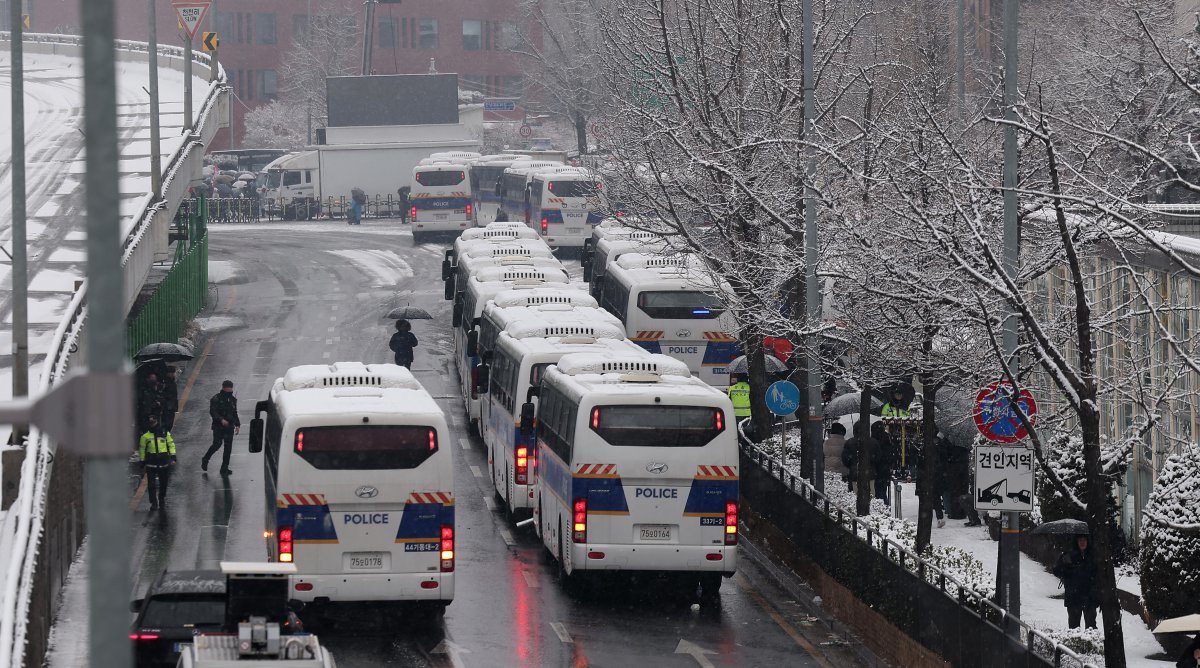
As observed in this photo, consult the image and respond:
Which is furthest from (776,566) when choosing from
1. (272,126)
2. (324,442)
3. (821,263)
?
(272,126)

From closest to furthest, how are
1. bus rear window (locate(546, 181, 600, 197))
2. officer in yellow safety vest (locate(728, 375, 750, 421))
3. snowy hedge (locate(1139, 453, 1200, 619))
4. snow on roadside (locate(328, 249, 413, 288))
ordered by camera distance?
snowy hedge (locate(1139, 453, 1200, 619)) < officer in yellow safety vest (locate(728, 375, 750, 421)) < snow on roadside (locate(328, 249, 413, 288)) < bus rear window (locate(546, 181, 600, 197))

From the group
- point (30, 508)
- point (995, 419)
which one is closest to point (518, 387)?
point (30, 508)

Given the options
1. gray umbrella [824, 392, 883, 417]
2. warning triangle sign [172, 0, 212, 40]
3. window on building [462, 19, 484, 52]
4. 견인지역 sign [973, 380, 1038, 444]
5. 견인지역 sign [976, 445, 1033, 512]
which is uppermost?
window on building [462, 19, 484, 52]

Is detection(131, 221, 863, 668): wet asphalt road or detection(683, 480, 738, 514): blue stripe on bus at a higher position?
detection(683, 480, 738, 514): blue stripe on bus

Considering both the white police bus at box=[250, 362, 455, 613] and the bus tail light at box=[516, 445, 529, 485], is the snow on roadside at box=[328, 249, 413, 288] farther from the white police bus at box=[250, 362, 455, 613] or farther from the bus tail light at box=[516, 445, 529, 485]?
the white police bus at box=[250, 362, 455, 613]

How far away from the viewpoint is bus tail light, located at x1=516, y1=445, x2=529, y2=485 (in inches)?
1031

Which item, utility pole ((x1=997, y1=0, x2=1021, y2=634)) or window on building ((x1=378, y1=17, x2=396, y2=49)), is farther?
window on building ((x1=378, y1=17, x2=396, y2=49))

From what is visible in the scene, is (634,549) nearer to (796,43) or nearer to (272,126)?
(796,43)

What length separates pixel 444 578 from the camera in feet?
65.8

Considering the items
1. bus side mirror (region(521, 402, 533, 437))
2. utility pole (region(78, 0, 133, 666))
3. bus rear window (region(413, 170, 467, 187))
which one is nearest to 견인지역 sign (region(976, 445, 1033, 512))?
bus side mirror (region(521, 402, 533, 437))

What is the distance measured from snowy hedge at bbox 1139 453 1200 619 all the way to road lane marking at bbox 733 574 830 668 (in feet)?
11.8

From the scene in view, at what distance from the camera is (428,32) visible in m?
124

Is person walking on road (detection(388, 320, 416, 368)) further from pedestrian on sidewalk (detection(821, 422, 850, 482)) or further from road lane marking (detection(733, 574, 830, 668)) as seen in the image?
road lane marking (detection(733, 574, 830, 668))

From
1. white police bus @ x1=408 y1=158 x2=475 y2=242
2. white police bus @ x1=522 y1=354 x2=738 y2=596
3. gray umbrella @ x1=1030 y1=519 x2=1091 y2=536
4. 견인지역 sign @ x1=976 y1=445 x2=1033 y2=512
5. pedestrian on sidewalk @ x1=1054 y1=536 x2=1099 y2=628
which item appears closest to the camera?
견인지역 sign @ x1=976 y1=445 x2=1033 y2=512
